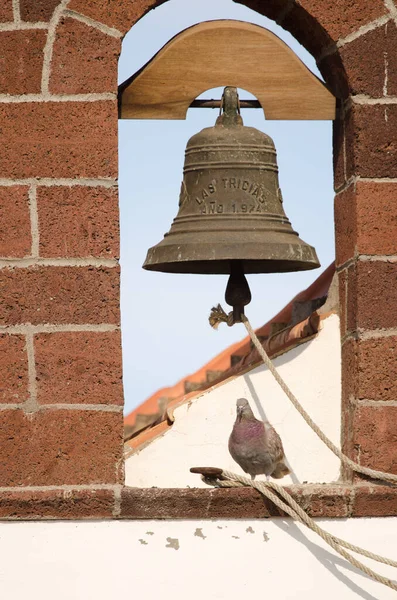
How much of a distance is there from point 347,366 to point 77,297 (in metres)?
0.92

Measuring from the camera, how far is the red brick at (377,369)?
5.05 m

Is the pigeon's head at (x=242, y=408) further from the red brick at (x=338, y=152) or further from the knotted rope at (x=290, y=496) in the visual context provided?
the red brick at (x=338, y=152)

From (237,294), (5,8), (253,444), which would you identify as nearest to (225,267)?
(237,294)

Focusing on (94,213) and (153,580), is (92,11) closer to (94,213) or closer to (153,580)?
(94,213)

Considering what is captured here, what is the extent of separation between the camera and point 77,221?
496 cm

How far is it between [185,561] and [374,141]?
4.76 ft

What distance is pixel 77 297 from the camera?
496 cm

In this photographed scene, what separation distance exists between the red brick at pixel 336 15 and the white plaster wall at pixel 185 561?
1555 millimetres

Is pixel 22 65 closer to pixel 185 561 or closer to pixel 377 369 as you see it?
pixel 377 369

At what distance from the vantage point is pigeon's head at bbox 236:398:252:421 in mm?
5227

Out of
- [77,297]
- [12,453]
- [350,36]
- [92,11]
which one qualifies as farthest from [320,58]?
[12,453]

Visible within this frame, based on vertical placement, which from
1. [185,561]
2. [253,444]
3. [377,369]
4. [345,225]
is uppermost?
[345,225]

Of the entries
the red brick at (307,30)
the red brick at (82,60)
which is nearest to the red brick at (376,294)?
the red brick at (307,30)

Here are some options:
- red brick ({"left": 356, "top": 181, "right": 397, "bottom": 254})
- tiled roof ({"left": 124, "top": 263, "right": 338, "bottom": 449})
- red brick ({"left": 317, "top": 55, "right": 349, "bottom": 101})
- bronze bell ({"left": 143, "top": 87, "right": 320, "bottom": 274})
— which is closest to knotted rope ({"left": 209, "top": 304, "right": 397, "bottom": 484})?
bronze bell ({"left": 143, "top": 87, "right": 320, "bottom": 274})
